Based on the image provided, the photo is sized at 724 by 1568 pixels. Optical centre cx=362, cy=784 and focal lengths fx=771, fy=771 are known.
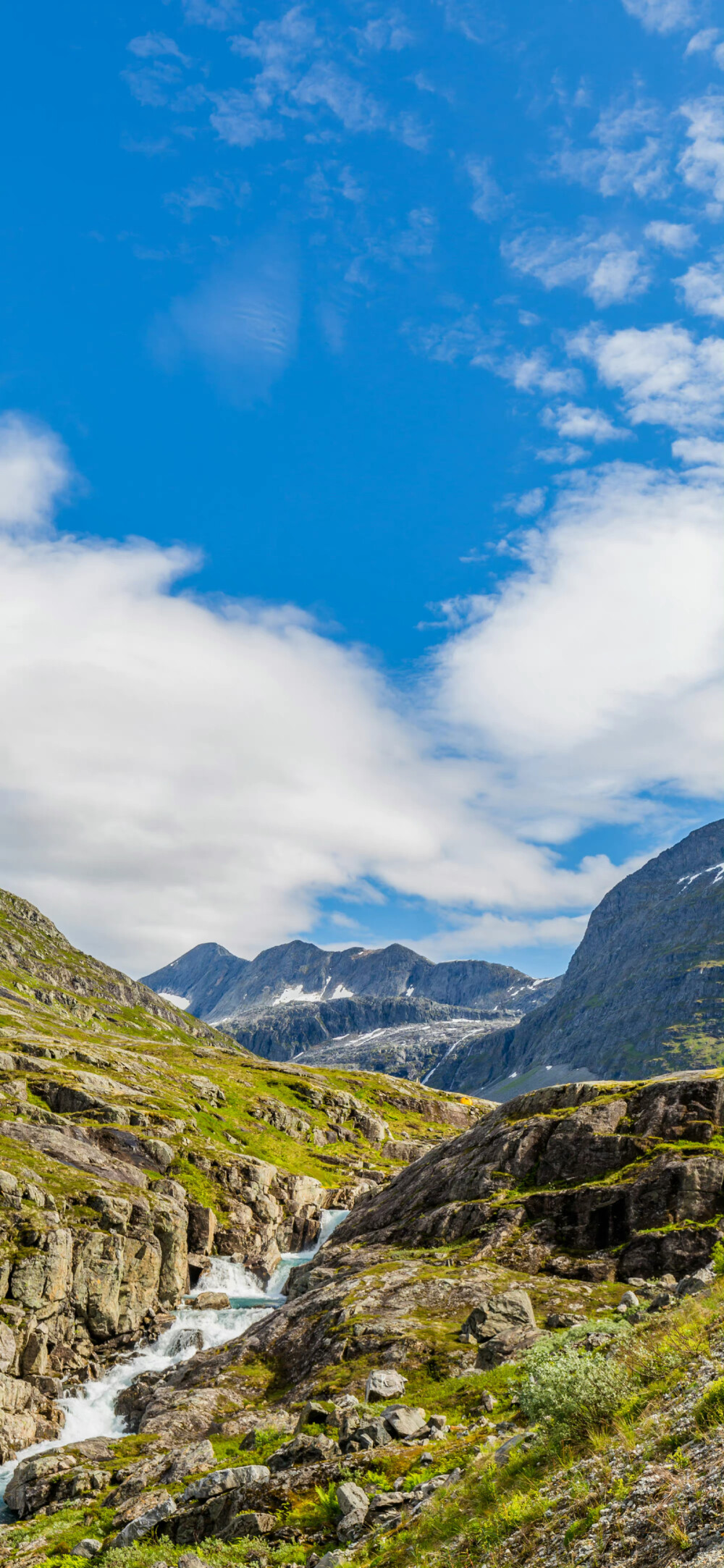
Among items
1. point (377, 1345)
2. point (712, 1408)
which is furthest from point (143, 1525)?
point (712, 1408)

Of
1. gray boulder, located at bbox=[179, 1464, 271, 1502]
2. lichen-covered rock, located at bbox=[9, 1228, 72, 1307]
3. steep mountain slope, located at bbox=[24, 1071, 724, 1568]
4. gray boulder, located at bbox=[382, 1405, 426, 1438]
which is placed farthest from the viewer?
lichen-covered rock, located at bbox=[9, 1228, 72, 1307]

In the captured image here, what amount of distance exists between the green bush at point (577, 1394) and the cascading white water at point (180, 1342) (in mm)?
36811

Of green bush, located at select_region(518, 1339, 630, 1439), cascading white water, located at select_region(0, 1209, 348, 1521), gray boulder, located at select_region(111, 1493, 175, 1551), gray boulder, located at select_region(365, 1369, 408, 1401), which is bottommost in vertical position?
cascading white water, located at select_region(0, 1209, 348, 1521)

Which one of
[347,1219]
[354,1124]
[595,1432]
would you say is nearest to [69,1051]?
[354,1124]

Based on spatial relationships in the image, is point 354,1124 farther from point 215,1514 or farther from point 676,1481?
point 676,1481

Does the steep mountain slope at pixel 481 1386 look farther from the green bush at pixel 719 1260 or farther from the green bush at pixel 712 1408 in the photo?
the green bush at pixel 719 1260

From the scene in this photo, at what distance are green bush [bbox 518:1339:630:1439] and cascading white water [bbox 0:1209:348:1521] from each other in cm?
3681

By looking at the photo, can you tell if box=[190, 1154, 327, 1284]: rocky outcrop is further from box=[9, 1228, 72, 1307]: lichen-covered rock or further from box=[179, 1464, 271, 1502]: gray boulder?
box=[179, 1464, 271, 1502]: gray boulder

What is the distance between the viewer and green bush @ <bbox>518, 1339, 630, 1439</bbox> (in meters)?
15.4

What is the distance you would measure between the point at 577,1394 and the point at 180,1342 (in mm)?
74740

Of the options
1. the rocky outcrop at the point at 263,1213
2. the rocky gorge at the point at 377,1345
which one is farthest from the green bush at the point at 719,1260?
the rocky outcrop at the point at 263,1213

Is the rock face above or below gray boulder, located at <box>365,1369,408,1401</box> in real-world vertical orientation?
above

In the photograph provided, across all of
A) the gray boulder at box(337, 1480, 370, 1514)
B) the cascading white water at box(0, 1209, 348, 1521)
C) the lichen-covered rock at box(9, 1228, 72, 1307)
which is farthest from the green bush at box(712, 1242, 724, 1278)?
the lichen-covered rock at box(9, 1228, 72, 1307)

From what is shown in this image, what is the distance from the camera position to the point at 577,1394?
16.2m
